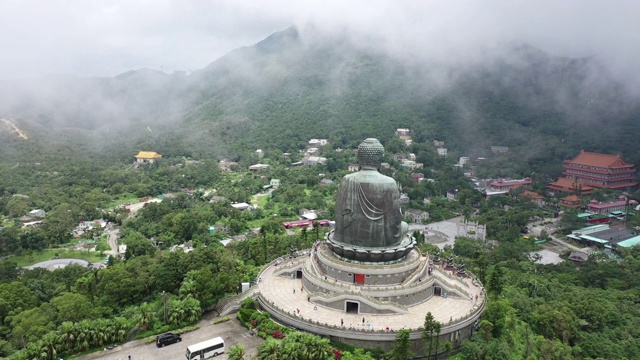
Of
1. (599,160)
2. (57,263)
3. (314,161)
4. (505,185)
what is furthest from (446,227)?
(57,263)

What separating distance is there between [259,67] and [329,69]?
2935 cm

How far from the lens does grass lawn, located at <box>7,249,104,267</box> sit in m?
47.9

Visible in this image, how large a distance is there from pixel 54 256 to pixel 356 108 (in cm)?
9103

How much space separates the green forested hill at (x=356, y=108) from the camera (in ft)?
348

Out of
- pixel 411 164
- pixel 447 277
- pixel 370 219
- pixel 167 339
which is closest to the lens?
pixel 167 339

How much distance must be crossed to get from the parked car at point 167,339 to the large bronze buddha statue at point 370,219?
39.0 feet

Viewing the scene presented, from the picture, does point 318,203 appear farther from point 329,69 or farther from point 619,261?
point 329,69

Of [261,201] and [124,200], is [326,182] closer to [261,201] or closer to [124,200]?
[261,201]

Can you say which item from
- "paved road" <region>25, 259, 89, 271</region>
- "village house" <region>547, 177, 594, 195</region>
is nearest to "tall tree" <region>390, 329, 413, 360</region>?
"paved road" <region>25, 259, 89, 271</region>

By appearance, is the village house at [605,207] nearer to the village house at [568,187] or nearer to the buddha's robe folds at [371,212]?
the village house at [568,187]

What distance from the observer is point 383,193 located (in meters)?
31.1

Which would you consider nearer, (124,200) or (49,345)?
(49,345)

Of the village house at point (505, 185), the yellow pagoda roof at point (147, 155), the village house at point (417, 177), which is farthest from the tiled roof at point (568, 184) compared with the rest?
the yellow pagoda roof at point (147, 155)

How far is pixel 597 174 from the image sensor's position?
8194cm
